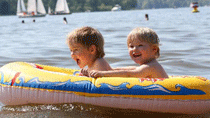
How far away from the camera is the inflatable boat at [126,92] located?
3.69 meters

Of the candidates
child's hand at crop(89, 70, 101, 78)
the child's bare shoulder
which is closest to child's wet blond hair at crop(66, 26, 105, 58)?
the child's bare shoulder

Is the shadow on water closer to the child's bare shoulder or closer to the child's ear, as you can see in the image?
the child's bare shoulder

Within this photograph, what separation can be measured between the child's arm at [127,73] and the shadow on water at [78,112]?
1.16 feet

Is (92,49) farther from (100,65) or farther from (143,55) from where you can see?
(143,55)

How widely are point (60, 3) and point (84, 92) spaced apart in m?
57.0

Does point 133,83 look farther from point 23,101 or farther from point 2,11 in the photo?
point 2,11

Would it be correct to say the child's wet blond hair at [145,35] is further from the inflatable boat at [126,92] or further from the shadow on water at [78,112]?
the shadow on water at [78,112]

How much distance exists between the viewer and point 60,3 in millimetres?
59531

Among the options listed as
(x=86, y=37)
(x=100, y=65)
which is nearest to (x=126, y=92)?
(x=100, y=65)

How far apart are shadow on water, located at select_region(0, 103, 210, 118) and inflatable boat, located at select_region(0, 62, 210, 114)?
2.5 inches

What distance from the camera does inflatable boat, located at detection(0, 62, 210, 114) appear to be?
145 inches

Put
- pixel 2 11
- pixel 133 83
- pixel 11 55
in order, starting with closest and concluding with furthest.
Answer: pixel 133 83 → pixel 11 55 → pixel 2 11

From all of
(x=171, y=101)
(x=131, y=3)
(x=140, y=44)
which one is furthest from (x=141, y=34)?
(x=131, y=3)

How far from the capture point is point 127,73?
156 inches
